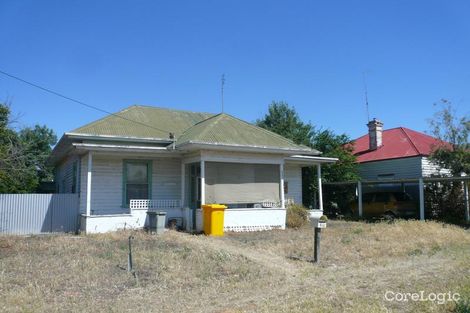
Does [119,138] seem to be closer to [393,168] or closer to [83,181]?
[83,181]

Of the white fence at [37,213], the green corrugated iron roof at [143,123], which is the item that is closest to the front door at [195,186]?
the green corrugated iron roof at [143,123]

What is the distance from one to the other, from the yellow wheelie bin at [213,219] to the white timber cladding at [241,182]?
851 mm

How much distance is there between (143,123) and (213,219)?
21.5ft

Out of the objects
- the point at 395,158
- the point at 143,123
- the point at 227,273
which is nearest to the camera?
the point at 227,273

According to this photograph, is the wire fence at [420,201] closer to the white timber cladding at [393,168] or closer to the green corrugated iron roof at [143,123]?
the white timber cladding at [393,168]

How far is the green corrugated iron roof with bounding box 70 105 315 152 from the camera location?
17.3 meters

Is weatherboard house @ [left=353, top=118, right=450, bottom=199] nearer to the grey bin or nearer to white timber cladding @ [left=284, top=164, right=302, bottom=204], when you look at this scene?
white timber cladding @ [left=284, top=164, right=302, bottom=204]

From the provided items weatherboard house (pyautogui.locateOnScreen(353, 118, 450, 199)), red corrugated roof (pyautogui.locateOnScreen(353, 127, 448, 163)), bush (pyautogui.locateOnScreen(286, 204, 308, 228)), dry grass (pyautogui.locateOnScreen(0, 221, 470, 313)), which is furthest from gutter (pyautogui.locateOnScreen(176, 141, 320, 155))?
red corrugated roof (pyautogui.locateOnScreen(353, 127, 448, 163))

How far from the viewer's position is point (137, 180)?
17.7 metres

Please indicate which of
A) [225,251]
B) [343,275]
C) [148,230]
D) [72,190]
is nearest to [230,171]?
[148,230]

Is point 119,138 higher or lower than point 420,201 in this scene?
higher

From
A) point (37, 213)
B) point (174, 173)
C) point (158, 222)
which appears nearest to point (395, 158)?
point (174, 173)

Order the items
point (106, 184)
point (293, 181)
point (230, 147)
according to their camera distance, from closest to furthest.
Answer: point (230, 147) → point (106, 184) → point (293, 181)

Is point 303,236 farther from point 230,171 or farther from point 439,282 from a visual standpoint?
point 439,282
